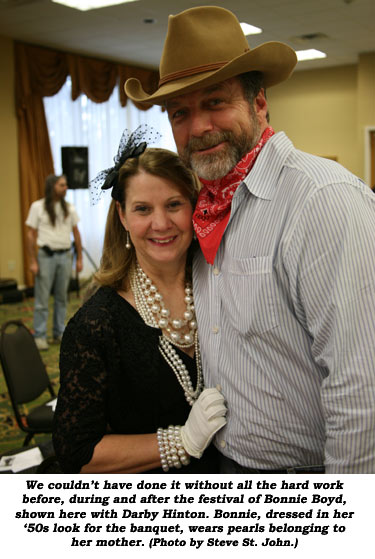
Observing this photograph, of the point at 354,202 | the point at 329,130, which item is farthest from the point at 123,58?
the point at 354,202

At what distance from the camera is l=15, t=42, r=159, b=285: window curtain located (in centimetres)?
843

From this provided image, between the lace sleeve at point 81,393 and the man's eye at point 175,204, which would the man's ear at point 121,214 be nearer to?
the man's eye at point 175,204

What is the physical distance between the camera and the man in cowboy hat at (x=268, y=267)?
1.17m

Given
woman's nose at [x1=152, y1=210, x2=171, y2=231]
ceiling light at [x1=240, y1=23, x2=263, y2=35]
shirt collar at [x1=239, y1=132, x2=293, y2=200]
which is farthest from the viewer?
ceiling light at [x1=240, y1=23, x2=263, y2=35]

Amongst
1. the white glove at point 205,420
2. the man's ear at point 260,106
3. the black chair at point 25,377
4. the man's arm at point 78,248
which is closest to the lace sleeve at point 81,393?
the white glove at point 205,420

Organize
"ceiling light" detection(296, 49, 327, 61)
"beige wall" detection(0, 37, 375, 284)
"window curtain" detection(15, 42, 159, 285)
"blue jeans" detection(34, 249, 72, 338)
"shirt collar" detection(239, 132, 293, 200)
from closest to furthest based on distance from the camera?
"shirt collar" detection(239, 132, 293, 200) < "blue jeans" detection(34, 249, 72, 338) < "window curtain" detection(15, 42, 159, 285) < "ceiling light" detection(296, 49, 327, 61) < "beige wall" detection(0, 37, 375, 284)

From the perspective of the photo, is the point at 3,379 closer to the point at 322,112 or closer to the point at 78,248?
the point at 78,248

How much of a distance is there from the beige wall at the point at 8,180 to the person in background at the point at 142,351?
23.6 ft

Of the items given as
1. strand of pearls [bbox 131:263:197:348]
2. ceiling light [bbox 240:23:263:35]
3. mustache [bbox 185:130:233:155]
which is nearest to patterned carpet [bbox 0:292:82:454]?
strand of pearls [bbox 131:263:197:348]

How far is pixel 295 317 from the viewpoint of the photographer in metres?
1.29

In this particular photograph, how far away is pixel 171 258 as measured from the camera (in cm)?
162

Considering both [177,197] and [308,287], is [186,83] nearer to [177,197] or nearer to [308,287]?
[177,197]

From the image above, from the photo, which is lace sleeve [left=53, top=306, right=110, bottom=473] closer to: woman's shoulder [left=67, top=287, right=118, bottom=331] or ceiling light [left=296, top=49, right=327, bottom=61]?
woman's shoulder [left=67, top=287, right=118, bottom=331]

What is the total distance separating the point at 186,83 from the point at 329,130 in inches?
415
